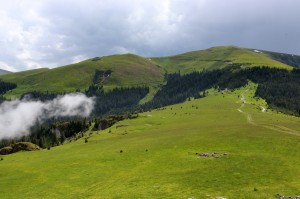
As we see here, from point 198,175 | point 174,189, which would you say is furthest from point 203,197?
point 198,175

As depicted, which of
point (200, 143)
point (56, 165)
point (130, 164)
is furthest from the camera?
point (200, 143)

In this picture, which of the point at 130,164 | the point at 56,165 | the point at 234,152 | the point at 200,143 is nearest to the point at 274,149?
the point at 234,152

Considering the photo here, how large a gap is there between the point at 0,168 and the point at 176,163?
37.4 meters

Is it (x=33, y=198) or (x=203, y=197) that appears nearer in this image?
(x=203, y=197)

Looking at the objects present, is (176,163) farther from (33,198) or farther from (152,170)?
(33,198)

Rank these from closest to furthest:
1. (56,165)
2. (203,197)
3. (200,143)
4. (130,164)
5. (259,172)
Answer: (203,197), (259,172), (130,164), (56,165), (200,143)

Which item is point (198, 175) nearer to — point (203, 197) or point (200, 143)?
point (203, 197)

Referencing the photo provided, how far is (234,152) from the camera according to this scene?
2616 inches

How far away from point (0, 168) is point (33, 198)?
27608 mm

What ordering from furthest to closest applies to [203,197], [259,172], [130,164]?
[130,164]
[259,172]
[203,197]

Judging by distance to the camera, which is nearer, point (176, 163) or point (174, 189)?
point (174, 189)

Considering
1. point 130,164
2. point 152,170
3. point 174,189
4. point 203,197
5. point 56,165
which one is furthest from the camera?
point 56,165

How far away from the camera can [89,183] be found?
53.4m

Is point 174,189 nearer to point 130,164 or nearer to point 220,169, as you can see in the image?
point 220,169
